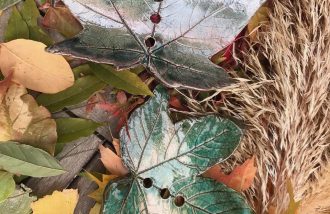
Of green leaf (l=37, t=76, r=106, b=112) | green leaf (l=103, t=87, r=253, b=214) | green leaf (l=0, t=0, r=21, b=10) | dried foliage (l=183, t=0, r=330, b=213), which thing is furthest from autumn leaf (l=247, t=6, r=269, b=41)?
green leaf (l=0, t=0, r=21, b=10)

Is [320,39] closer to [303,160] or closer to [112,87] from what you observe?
[303,160]

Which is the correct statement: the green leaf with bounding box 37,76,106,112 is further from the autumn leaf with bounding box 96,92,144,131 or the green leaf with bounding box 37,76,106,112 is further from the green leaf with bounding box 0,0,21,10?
the green leaf with bounding box 0,0,21,10

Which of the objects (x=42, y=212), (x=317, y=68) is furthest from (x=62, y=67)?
(x=317, y=68)

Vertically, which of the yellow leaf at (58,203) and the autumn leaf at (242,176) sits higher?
the yellow leaf at (58,203)

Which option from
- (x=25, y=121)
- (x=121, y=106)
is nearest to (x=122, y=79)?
(x=121, y=106)

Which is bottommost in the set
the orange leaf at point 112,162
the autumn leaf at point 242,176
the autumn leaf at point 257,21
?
the autumn leaf at point 242,176

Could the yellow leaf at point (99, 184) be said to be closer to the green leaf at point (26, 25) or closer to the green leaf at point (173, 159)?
the green leaf at point (173, 159)

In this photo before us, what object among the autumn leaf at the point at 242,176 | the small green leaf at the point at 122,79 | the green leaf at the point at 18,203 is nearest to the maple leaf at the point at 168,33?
the small green leaf at the point at 122,79
